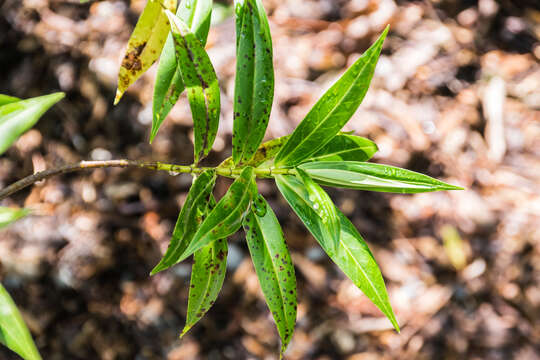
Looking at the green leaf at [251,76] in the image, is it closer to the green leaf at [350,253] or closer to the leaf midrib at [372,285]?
the green leaf at [350,253]

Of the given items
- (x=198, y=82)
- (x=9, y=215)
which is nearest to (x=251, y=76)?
(x=198, y=82)

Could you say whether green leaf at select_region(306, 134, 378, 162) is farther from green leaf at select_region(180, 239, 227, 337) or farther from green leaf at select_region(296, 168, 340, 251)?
green leaf at select_region(180, 239, 227, 337)

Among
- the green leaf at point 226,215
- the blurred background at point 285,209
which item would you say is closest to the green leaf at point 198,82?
the green leaf at point 226,215

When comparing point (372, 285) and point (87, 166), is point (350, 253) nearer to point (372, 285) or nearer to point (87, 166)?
point (372, 285)

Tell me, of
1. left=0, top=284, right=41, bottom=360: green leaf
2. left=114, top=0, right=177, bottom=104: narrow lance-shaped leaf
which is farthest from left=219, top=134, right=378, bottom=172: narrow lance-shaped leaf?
left=0, top=284, right=41, bottom=360: green leaf

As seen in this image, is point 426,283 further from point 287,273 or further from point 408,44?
point 287,273
